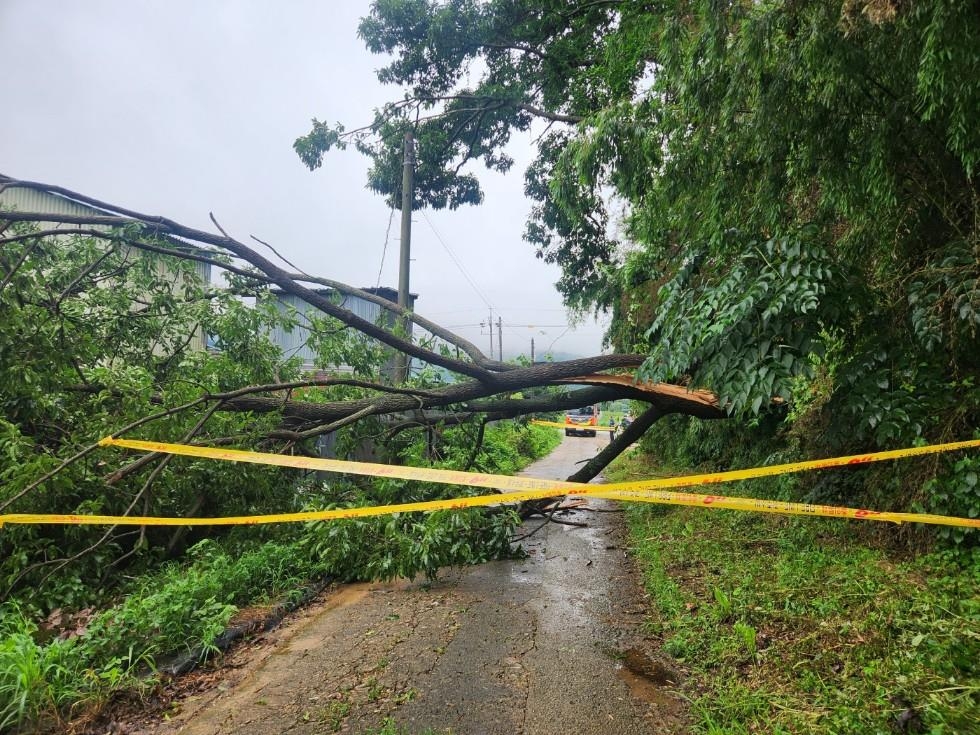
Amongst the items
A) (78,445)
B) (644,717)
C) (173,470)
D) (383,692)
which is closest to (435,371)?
(173,470)

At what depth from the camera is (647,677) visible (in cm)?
311

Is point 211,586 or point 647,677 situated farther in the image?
point 211,586

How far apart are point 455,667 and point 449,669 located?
0.04 metres

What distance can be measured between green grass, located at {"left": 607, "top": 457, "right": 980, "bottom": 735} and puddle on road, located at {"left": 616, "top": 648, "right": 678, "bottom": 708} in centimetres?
13

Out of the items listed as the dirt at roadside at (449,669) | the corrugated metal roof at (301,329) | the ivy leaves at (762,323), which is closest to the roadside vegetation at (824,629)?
the dirt at roadside at (449,669)

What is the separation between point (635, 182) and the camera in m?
4.25

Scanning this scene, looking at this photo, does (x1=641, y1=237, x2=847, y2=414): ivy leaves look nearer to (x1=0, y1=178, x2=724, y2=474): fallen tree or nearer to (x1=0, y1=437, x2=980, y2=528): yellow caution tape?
(x1=0, y1=437, x2=980, y2=528): yellow caution tape

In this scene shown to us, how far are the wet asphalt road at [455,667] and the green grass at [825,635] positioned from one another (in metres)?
0.31

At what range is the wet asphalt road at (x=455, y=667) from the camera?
2.72 meters

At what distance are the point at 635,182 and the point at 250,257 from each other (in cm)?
360

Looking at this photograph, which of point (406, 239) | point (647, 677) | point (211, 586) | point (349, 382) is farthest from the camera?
point (406, 239)

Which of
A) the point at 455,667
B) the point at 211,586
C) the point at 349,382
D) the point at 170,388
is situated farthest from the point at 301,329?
the point at 455,667

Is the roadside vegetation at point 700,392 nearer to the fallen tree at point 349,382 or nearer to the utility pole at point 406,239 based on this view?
the fallen tree at point 349,382

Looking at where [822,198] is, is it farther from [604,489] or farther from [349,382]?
[349,382]
